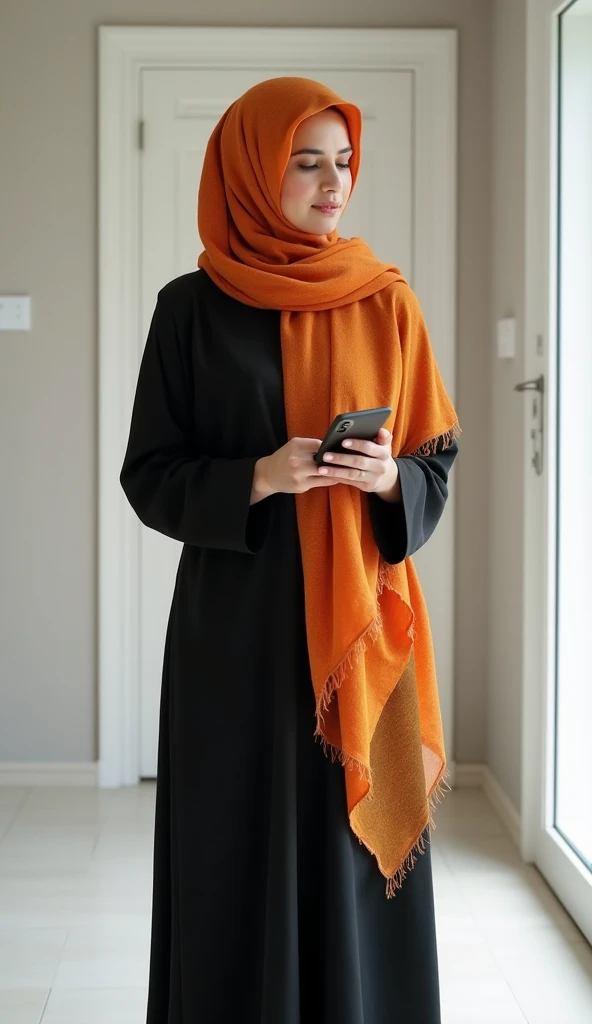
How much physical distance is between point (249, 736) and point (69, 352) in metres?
2.10

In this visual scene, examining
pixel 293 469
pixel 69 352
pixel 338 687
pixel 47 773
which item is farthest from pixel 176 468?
pixel 47 773

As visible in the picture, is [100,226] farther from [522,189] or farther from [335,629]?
[335,629]

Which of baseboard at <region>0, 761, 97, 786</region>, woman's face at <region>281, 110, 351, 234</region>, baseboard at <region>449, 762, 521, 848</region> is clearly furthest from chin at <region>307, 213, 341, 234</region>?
baseboard at <region>0, 761, 97, 786</region>

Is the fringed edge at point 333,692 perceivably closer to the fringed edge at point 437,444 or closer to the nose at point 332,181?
the fringed edge at point 437,444

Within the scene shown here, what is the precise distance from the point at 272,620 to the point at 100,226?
6.95 ft

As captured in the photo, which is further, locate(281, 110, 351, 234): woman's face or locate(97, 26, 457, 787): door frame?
locate(97, 26, 457, 787): door frame

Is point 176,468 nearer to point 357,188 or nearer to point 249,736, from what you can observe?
point 249,736

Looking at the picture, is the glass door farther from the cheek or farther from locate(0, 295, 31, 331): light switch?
locate(0, 295, 31, 331): light switch

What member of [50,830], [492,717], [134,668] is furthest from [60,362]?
[492,717]

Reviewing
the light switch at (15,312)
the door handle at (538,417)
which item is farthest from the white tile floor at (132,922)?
the light switch at (15,312)

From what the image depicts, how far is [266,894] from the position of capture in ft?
4.39

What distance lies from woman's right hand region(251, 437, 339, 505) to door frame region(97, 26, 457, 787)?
1966 mm

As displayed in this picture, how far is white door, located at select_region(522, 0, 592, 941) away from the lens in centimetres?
243

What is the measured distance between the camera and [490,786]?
3.16 meters
